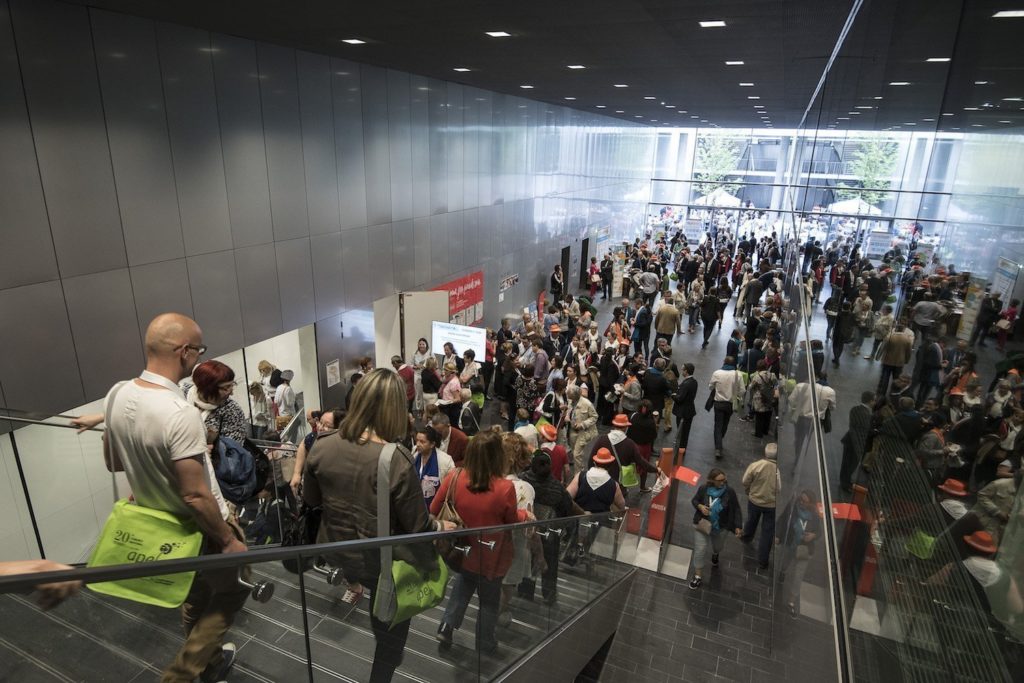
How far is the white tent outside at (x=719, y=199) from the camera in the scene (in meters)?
34.7

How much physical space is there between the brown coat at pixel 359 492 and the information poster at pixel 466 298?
406 inches

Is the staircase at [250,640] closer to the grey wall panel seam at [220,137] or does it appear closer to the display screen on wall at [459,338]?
the grey wall panel seam at [220,137]

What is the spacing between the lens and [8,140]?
551 centimetres

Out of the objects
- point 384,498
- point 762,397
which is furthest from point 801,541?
point 762,397

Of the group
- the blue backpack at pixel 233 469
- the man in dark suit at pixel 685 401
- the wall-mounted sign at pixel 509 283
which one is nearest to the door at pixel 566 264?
the wall-mounted sign at pixel 509 283

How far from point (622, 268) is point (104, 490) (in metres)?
22.4

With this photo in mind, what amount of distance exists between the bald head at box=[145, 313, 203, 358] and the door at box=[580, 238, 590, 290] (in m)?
21.6

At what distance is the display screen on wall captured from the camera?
11.5m

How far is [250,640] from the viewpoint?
228 cm

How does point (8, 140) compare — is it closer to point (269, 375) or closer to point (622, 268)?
point (269, 375)

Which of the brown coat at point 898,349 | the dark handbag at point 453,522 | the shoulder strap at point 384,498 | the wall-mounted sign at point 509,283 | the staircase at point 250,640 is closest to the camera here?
the staircase at point 250,640

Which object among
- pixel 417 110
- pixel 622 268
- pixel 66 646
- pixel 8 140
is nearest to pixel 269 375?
pixel 8 140

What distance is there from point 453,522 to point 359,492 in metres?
1.17

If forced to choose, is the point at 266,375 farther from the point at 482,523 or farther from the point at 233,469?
the point at 482,523
